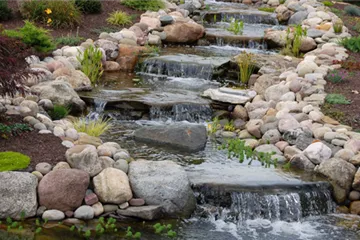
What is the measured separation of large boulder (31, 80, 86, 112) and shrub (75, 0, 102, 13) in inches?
209

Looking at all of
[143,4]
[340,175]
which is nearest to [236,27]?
[143,4]

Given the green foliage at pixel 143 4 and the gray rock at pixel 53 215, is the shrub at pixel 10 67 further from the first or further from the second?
the green foliage at pixel 143 4

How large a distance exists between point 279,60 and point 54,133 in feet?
19.3

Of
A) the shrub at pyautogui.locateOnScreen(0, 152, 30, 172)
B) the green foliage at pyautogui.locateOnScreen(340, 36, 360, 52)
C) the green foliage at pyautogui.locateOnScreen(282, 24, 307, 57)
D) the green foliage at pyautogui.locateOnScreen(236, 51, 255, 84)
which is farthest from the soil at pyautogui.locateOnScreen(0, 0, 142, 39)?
the shrub at pyautogui.locateOnScreen(0, 152, 30, 172)

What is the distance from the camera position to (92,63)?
11.9 metres

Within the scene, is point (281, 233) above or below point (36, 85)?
below

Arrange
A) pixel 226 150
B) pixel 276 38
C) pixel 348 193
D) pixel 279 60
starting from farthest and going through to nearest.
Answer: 1. pixel 276 38
2. pixel 279 60
3. pixel 226 150
4. pixel 348 193

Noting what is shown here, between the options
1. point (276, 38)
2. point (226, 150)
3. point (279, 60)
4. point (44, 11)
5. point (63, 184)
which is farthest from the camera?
point (276, 38)

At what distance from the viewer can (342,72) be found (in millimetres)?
11711

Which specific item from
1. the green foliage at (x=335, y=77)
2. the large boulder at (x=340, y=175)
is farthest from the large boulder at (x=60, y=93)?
the green foliage at (x=335, y=77)

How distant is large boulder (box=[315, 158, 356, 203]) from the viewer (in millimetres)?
8219

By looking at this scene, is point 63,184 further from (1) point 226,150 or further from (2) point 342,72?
(2) point 342,72

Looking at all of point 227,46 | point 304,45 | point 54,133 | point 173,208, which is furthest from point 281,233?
point 227,46

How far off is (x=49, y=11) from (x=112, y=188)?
7493mm
